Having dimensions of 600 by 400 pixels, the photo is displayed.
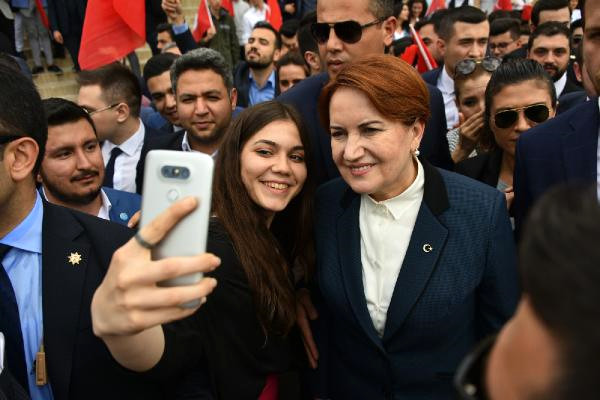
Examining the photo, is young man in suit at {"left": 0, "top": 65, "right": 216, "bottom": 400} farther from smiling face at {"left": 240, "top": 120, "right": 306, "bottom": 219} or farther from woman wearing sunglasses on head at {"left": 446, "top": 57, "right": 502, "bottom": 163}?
woman wearing sunglasses on head at {"left": 446, "top": 57, "right": 502, "bottom": 163}

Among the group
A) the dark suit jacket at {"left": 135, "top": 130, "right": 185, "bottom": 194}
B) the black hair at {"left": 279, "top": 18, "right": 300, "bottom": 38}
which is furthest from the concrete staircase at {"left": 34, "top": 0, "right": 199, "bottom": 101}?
the dark suit jacket at {"left": 135, "top": 130, "right": 185, "bottom": 194}

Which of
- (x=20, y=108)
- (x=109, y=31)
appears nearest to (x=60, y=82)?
(x=109, y=31)

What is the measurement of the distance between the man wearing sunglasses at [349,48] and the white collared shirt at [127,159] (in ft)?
5.35

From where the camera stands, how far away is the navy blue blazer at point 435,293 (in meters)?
1.98

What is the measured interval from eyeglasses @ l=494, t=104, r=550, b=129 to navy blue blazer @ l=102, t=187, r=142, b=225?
6.38 feet

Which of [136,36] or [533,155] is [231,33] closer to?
[136,36]

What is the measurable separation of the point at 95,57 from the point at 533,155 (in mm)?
3337

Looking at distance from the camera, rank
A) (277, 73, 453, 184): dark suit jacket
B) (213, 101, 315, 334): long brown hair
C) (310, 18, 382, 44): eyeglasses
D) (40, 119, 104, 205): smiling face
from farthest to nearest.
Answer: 1. (310, 18, 382, 44): eyeglasses
2. (40, 119, 104, 205): smiling face
3. (277, 73, 453, 184): dark suit jacket
4. (213, 101, 315, 334): long brown hair

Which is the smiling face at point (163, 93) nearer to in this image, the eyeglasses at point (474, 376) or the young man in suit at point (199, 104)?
the young man in suit at point (199, 104)

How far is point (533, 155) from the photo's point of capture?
2.28 meters

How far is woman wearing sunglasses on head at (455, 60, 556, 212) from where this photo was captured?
9.71 feet

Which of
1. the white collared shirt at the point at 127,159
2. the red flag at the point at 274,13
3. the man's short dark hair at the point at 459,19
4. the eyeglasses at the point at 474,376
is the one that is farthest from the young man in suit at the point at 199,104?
the red flag at the point at 274,13

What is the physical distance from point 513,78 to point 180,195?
2.38 meters

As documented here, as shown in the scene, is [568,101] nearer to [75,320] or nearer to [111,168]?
[111,168]
